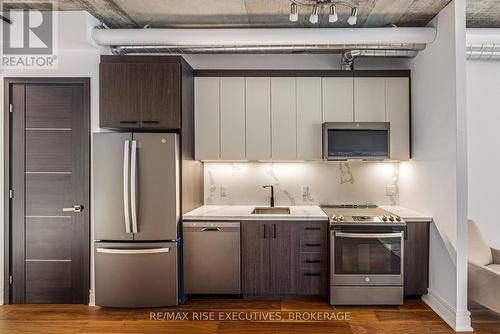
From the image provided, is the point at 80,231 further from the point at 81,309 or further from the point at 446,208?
the point at 446,208

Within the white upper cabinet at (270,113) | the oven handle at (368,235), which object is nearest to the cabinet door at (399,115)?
the white upper cabinet at (270,113)

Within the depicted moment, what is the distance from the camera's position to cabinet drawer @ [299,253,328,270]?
3258 millimetres

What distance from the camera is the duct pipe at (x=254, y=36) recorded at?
3.23m

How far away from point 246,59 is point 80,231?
265 centimetres

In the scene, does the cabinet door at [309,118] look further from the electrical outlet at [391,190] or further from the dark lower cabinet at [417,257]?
the dark lower cabinet at [417,257]

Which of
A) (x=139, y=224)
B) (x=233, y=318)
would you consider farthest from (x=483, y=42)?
(x=139, y=224)

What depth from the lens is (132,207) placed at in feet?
9.96

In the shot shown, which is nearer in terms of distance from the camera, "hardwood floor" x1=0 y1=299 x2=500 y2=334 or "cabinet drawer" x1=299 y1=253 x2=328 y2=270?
"hardwood floor" x1=0 y1=299 x2=500 y2=334

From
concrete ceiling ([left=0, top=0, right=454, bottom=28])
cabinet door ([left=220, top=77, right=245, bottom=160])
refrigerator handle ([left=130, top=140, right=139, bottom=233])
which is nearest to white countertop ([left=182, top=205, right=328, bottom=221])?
refrigerator handle ([left=130, top=140, right=139, bottom=233])

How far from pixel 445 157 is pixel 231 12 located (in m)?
2.43

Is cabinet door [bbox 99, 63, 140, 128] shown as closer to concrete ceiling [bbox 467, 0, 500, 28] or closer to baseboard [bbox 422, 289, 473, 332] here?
concrete ceiling [bbox 467, 0, 500, 28]

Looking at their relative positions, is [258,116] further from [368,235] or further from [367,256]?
[367,256]

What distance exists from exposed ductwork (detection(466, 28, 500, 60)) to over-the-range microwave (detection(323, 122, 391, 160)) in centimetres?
111

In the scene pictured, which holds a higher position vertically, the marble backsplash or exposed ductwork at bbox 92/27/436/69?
exposed ductwork at bbox 92/27/436/69
